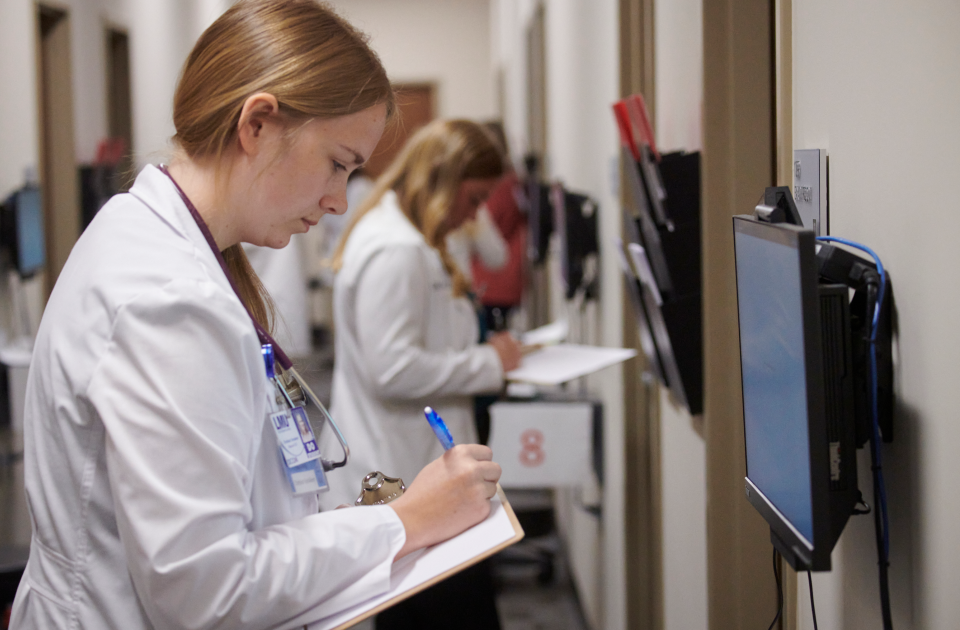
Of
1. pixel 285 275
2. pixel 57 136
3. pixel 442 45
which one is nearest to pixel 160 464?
pixel 285 275

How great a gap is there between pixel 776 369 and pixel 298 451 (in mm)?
506

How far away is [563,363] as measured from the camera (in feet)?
7.20

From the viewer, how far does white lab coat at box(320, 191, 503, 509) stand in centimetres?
199

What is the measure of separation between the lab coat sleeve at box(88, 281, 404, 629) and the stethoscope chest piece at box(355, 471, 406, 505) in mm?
253

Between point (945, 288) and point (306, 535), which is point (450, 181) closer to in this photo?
point (306, 535)

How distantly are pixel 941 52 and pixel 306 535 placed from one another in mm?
741

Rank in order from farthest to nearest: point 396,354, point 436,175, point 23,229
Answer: point 23,229, point 436,175, point 396,354

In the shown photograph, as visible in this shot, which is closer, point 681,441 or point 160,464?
point 160,464

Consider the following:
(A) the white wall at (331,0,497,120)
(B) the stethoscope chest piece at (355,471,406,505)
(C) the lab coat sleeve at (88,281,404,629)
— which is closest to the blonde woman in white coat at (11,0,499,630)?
(C) the lab coat sleeve at (88,281,404,629)

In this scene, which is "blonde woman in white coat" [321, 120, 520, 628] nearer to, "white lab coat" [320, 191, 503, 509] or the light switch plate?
"white lab coat" [320, 191, 503, 509]

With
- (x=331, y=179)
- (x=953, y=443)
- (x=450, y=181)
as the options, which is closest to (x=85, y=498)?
(x=331, y=179)

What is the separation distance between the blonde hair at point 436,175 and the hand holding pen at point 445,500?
1.20 m

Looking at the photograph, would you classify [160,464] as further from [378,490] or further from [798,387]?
[798,387]

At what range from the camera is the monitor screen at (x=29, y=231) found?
3336 millimetres
